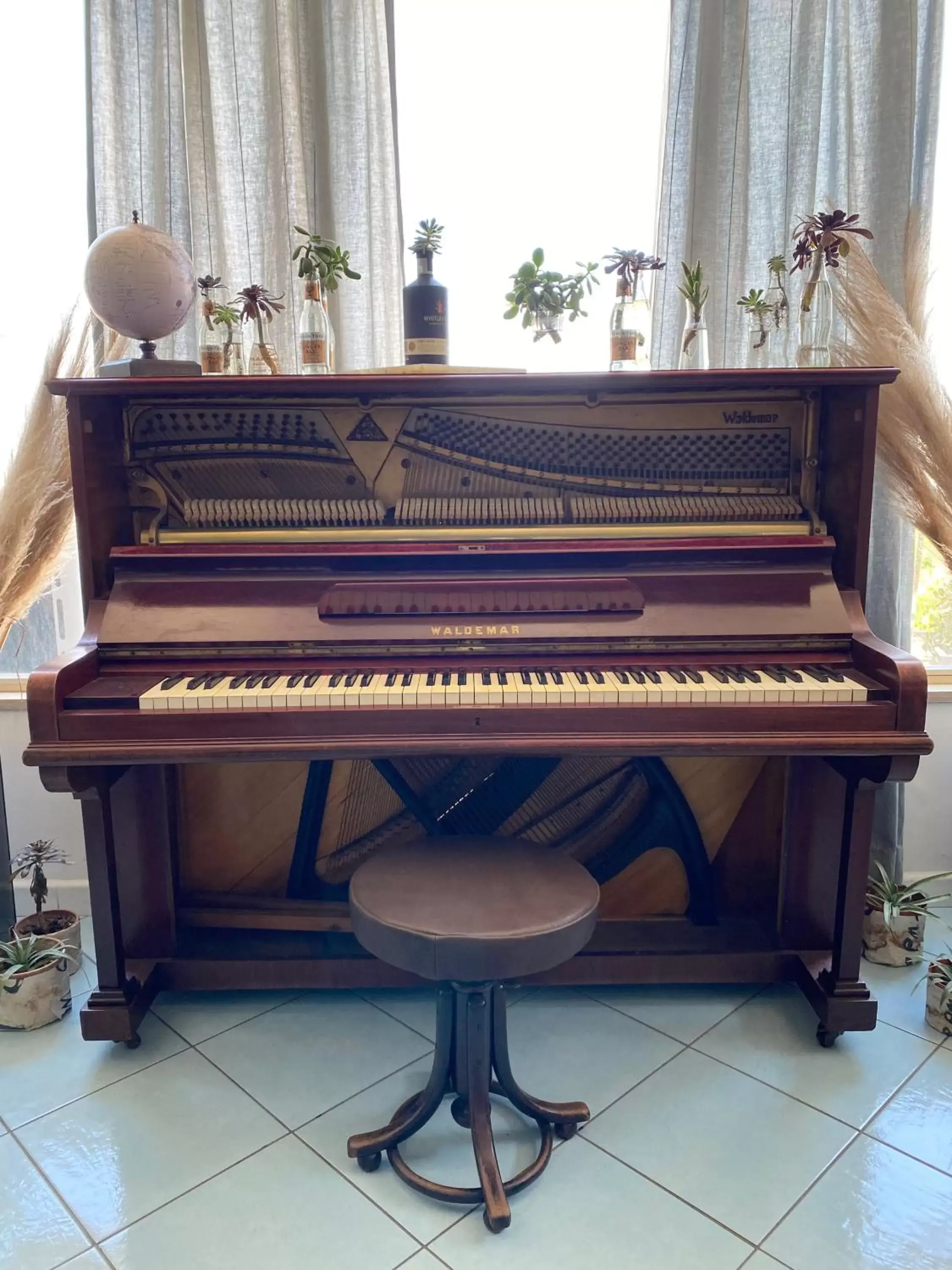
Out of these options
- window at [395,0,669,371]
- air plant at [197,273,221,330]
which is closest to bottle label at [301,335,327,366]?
air plant at [197,273,221,330]

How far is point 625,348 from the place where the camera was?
1.95 metres

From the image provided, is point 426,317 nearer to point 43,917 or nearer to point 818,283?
point 818,283

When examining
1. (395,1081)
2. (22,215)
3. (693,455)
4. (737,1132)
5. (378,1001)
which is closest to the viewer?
(737,1132)

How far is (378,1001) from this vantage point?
2127 millimetres

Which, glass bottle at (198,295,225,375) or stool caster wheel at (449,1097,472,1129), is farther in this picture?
glass bottle at (198,295,225,375)

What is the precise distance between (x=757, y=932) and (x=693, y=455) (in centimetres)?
118

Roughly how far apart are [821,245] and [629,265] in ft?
1.38

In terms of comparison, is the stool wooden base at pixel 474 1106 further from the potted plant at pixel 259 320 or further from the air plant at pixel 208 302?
the air plant at pixel 208 302

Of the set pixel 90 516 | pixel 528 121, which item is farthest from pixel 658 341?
pixel 90 516

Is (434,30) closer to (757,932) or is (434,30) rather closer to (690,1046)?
(757,932)

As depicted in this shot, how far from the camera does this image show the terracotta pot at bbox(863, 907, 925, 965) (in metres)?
2.26

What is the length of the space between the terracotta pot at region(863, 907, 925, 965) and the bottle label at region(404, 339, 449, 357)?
1776mm

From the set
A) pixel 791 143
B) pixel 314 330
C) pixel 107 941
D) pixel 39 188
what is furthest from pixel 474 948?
pixel 39 188

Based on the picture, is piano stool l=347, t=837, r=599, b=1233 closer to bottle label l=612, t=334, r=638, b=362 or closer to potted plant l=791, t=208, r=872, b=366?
bottle label l=612, t=334, r=638, b=362
